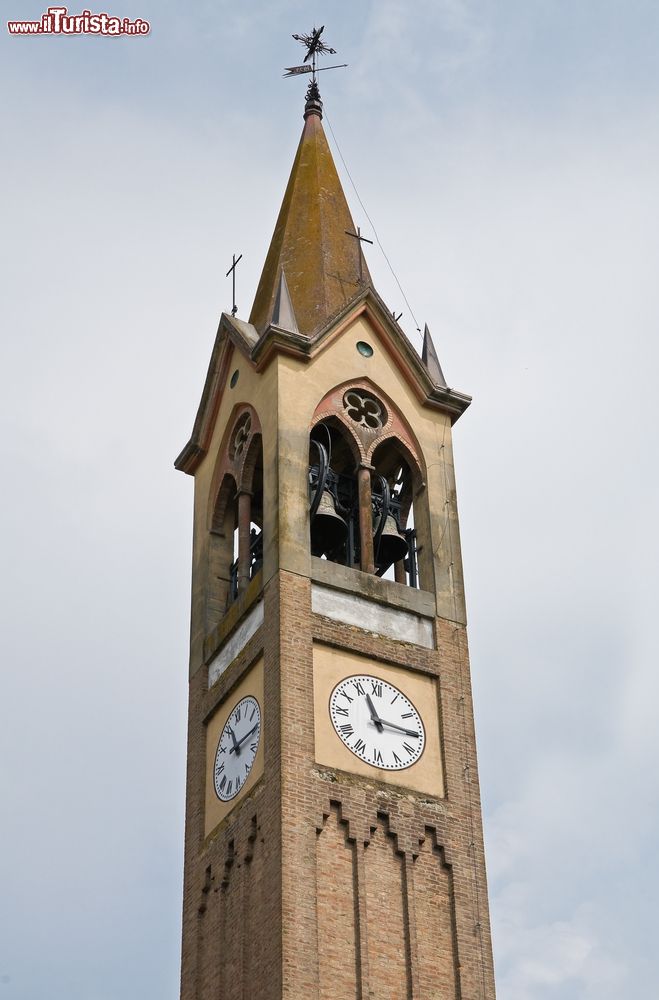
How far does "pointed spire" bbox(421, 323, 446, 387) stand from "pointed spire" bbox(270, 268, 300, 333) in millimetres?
3303

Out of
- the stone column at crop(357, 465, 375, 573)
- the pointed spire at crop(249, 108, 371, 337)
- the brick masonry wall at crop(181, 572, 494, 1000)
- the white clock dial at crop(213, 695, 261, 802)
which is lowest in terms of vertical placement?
the brick masonry wall at crop(181, 572, 494, 1000)

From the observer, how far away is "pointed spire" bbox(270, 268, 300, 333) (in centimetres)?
3997

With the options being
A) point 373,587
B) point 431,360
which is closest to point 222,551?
point 373,587

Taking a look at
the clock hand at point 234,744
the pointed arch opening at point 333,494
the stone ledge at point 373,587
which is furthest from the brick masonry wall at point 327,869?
the pointed arch opening at point 333,494

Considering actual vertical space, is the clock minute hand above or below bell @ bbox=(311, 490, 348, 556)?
below

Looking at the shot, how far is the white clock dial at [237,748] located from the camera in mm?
35250

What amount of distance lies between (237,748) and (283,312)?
9.86 meters

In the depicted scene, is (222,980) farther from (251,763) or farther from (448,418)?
(448,418)

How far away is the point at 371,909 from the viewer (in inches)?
1297

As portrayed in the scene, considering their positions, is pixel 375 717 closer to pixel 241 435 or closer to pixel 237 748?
pixel 237 748

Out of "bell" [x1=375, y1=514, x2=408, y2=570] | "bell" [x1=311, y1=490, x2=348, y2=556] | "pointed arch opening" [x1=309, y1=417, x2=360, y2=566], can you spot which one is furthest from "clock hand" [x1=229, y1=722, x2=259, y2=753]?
"bell" [x1=375, y1=514, x2=408, y2=570]

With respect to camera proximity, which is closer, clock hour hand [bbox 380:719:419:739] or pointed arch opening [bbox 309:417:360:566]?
clock hour hand [bbox 380:719:419:739]

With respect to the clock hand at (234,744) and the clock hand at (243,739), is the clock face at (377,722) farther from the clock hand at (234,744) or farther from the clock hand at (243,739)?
the clock hand at (234,744)

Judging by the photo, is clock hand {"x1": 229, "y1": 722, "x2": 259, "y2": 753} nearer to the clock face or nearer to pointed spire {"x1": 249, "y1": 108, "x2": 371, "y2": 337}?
the clock face
